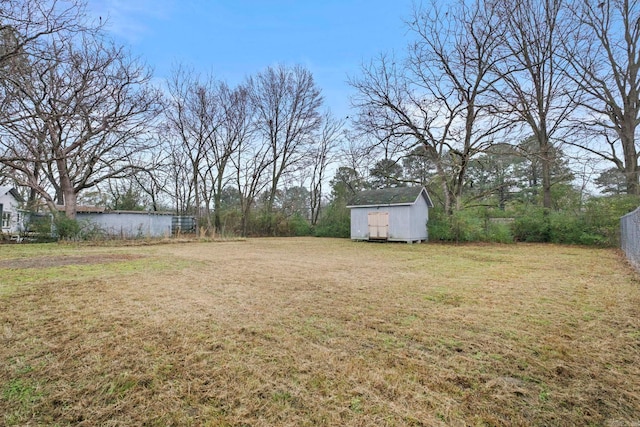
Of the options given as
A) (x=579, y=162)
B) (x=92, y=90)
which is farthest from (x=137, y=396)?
(x=579, y=162)

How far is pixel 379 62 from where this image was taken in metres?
14.0

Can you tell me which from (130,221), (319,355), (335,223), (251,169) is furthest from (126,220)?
(319,355)

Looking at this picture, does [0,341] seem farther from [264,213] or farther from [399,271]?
[264,213]

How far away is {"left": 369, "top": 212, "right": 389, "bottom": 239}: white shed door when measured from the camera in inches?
550

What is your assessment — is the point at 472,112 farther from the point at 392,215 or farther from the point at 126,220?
the point at 126,220

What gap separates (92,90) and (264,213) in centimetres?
1215

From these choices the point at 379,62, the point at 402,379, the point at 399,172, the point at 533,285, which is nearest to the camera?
the point at 402,379

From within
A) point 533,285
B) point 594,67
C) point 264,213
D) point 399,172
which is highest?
point 594,67

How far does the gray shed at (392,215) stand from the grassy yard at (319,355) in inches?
361

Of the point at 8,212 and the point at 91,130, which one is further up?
the point at 91,130

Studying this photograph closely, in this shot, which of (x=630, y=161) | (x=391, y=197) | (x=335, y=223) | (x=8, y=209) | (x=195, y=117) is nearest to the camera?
(x=630, y=161)

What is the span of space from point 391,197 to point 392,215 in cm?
95

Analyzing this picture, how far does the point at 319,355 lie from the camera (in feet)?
6.81

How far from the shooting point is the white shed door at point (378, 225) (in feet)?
45.8
